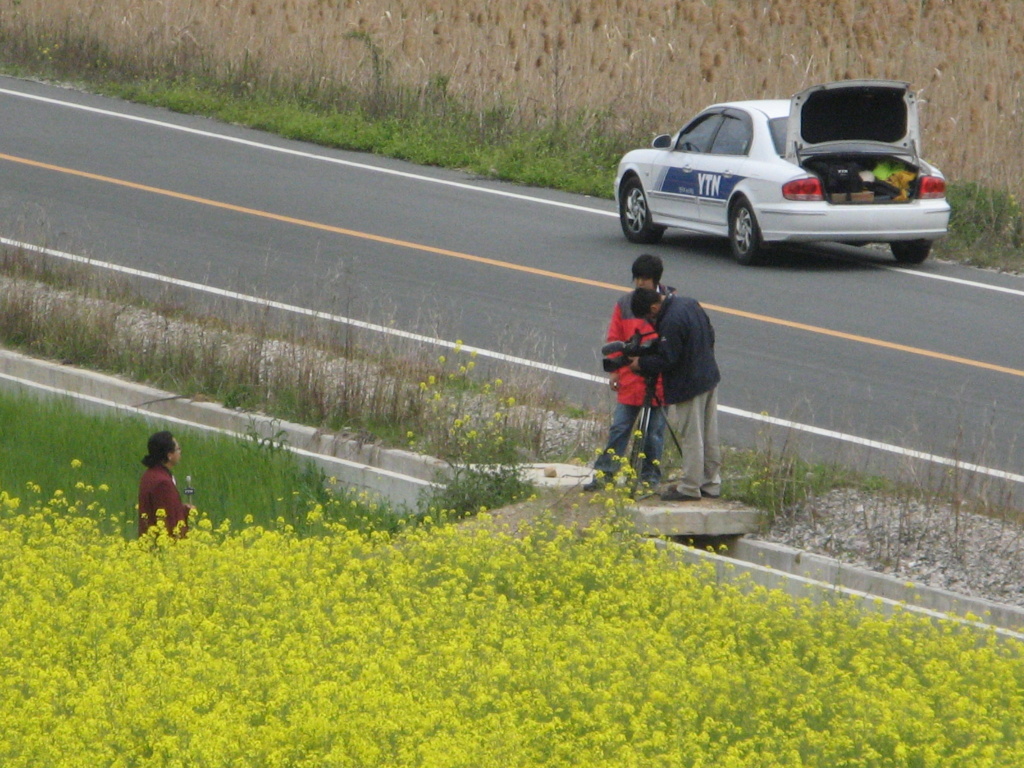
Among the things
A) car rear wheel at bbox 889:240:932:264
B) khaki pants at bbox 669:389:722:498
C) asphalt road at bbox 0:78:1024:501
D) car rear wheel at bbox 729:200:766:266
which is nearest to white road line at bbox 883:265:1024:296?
asphalt road at bbox 0:78:1024:501

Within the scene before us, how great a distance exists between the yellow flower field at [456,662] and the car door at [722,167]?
7.55 m

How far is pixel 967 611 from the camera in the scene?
9.30 metres

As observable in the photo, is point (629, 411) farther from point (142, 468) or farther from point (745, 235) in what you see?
point (745, 235)

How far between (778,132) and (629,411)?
6828 mm

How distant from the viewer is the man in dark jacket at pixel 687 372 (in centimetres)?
1060

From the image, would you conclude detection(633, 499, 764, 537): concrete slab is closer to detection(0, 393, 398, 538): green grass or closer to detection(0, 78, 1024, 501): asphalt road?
detection(0, 78, 1024, 501): asphalt road

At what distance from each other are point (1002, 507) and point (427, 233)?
8848mm

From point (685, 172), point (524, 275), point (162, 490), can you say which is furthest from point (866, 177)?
point (162, 490)

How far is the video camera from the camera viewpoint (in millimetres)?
10594

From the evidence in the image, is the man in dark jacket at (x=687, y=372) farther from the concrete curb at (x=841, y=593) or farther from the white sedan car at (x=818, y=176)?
the white sedan car at (x=818, y=176)

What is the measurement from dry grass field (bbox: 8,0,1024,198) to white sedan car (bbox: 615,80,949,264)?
2776 mm

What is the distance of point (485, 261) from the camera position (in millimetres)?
16906

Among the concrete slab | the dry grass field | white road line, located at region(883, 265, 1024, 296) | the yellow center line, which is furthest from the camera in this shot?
the dry grass field

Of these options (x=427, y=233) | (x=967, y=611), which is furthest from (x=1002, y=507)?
(x=427, y=233)
